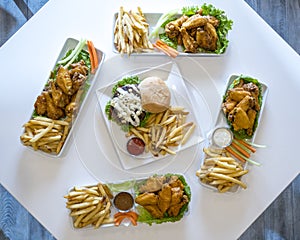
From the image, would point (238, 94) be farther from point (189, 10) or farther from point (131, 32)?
point (131, 32)

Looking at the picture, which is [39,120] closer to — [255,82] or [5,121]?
[5,121]

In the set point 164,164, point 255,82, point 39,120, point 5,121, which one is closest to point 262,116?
point 255,82

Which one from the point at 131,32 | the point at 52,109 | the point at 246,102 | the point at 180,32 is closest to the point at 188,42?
the point at 180,32

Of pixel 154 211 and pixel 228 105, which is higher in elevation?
pixel 228 105

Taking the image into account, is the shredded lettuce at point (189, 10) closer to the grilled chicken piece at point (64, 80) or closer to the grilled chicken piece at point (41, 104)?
the grilled chicken piece at point (64, 80)

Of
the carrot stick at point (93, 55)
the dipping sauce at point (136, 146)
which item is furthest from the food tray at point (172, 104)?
the carrot stick at point (93, 55)
